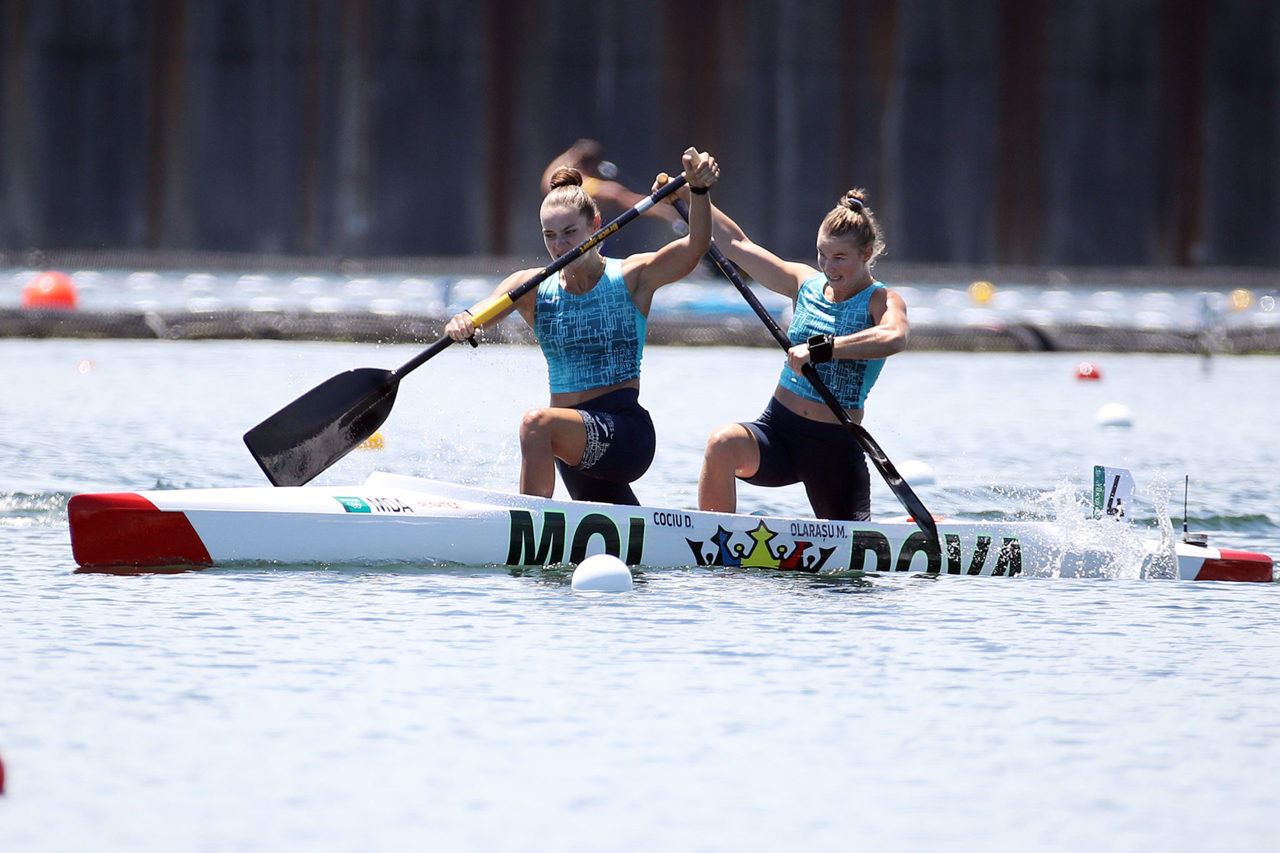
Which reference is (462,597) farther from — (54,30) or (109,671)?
(54,30)

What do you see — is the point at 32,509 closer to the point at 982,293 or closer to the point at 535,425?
the point at 535,425

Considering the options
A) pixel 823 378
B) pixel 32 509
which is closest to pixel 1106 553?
pixel 823 378

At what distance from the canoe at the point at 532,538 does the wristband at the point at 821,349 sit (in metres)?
0.56

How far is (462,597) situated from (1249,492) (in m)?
4.67

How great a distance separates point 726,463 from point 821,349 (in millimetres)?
542

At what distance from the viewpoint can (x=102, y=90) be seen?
66.4ft

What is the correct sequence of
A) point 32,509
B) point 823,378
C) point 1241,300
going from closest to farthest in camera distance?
point 823,378
point 32,509
point 1241,300

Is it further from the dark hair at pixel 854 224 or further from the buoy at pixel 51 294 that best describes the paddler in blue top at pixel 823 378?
the buoy at pixel 51 294

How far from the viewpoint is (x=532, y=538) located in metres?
6.24

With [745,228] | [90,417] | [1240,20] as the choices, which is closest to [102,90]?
[745,228]

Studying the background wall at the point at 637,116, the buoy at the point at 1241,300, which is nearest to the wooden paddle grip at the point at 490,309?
the background wall at the point at 637,116

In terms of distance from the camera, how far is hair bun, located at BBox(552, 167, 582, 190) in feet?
21.5

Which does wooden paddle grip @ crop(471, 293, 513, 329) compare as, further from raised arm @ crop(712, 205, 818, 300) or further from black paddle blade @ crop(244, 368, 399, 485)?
raised arm @ crop(712, 205, 818, 300)

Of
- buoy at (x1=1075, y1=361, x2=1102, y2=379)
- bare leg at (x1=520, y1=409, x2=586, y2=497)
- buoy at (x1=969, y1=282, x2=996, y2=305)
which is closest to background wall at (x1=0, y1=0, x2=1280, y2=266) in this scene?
buoy at (x1=969, y1=282, x2=996, y2=305)
